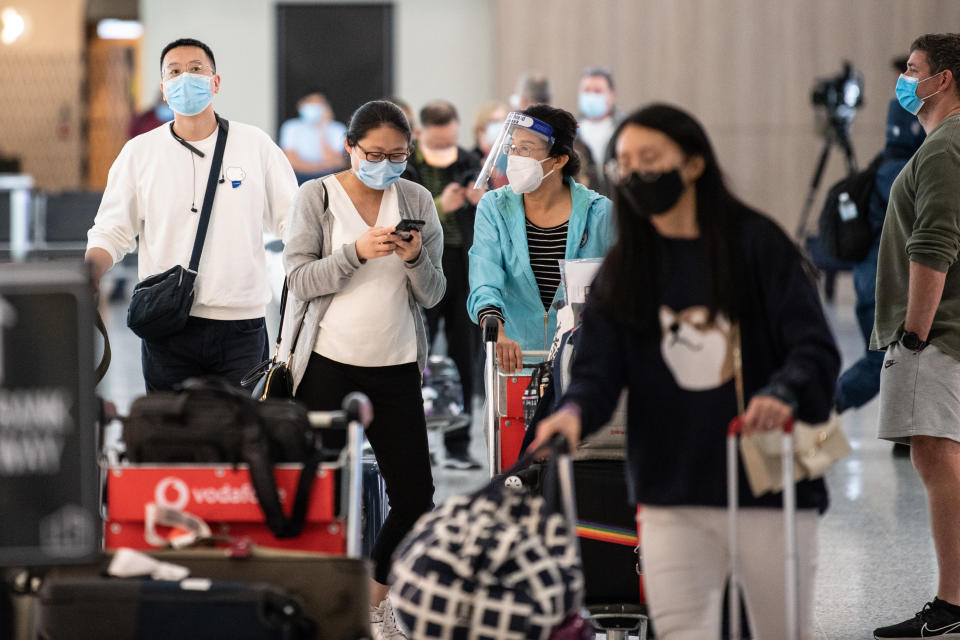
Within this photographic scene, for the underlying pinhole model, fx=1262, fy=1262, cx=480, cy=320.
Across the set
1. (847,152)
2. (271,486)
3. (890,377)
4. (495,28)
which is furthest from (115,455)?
(495,28)

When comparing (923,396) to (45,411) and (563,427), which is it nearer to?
(563,427)

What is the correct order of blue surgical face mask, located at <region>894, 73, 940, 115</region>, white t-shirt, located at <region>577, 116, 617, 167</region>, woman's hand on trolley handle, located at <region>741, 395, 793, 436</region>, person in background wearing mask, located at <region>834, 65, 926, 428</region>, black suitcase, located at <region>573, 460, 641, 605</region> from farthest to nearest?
white t-shirt, located at <region>577, 116, 617, 167</region> < person in background wearing mask, located at <region>834, 65, 926, 428</region> < blue surgical face mask, located at <region>894, 73, 940, 115</region> < black suitcase, located at <region>573, 460, 641, 605</region> < woman's hand on trolley handle, located at <region>741, 395, 793, 436</region>

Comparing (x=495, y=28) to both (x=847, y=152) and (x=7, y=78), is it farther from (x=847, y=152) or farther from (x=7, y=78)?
(x=7, y=78)

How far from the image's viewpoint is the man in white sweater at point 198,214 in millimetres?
3902

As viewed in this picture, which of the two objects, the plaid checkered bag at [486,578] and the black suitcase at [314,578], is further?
the black suitcase at [314,578]

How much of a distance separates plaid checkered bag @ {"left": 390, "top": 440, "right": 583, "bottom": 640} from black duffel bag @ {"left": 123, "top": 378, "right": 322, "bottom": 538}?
0.37 m

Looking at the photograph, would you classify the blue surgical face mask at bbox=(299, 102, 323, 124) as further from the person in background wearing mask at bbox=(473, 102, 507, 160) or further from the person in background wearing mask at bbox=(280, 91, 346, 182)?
A: the person in background wearing mask at bbox=(473, 102, 507, 160)

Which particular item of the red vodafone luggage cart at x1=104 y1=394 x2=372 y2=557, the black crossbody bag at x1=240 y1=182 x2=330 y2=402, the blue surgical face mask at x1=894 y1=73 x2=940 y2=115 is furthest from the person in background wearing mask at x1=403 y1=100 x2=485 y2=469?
the red vodafone luggage cart at x1=104 y1=394 x2=372 y2=557

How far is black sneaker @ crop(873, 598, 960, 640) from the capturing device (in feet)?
11.9

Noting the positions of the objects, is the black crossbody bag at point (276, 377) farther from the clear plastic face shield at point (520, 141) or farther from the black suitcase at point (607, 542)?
the black suitcase at point (607, 542)

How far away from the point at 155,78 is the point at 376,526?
457 inches

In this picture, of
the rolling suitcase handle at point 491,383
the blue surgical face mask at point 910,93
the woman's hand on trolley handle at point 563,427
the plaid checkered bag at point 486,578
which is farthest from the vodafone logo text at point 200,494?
the blue surgical face mask at point 910,93

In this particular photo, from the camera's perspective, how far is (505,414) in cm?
372

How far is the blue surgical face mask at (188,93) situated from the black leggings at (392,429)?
931 mm
